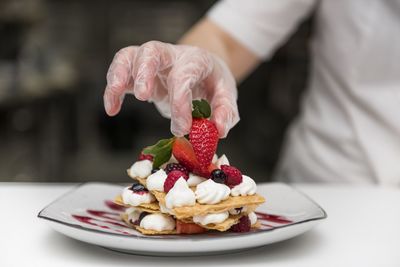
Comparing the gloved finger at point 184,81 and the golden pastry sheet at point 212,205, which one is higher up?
the gloved finger at point 184,81

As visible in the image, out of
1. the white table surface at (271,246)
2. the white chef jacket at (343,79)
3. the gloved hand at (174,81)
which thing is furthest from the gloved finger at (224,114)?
the white chef jacket at (343,79)

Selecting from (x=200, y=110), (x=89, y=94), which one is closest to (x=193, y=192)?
(x=200, y=110)

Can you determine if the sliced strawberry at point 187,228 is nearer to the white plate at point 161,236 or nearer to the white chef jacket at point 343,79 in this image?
the white plate at point 161,236

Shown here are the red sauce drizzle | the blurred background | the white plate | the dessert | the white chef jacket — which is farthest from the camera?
the blurred background

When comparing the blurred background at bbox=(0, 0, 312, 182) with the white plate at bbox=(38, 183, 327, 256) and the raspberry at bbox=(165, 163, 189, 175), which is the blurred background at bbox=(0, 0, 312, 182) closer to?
the white plate at bbox=(38, 183, 327, 256)

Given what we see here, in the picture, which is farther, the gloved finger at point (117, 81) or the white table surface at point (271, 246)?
the gloved finger at point (117, 81)

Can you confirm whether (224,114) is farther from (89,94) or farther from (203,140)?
(89,94)

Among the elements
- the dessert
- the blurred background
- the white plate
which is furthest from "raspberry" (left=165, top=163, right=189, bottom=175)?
the blurred background
